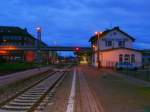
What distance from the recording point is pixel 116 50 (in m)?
99.9

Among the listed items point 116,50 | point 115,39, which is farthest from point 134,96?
point 115,39

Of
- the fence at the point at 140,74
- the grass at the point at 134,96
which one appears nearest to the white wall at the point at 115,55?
the fence at the point at 140,74

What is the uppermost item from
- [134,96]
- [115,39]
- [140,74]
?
[115,39]

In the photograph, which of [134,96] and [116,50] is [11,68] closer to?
[116,50]

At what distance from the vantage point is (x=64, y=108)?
1791cm

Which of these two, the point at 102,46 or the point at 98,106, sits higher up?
the point at 102,46

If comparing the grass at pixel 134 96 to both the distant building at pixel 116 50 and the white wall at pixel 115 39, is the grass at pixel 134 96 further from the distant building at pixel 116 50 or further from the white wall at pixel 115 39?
the white wall at pixel 115 39

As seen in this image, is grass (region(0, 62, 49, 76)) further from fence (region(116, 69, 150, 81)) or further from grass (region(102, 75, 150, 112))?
grass (region(102, 75, 150, 112))

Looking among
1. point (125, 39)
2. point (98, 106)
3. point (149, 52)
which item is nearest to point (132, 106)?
point (98, 106)

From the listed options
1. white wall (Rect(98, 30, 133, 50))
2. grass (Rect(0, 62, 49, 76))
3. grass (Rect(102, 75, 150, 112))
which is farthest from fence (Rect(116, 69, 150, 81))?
white wall (Rect(98, 30, 133, 50))

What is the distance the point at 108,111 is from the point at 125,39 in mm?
97928

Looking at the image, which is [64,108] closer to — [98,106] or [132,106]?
[98,106]

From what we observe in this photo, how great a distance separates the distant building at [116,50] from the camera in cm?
9894

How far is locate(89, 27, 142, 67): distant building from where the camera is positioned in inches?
3895
